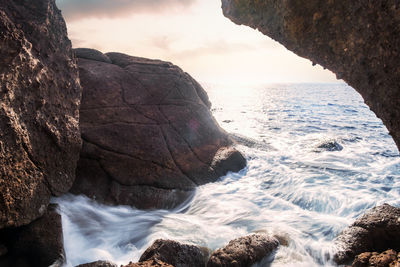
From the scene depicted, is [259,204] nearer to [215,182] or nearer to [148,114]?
[215,182]

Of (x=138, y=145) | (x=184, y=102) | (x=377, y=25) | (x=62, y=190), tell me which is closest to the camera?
(x=377, y=25)

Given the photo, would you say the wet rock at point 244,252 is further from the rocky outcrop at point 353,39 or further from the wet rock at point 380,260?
the rocky outcrop at point 353,39

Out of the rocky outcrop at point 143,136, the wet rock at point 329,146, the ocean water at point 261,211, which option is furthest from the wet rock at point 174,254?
the wet rock at point 329,146

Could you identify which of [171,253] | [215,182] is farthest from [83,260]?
[215,182]

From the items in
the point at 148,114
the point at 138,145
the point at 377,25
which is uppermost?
the point at 377,25

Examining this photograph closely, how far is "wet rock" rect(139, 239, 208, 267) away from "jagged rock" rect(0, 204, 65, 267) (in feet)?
3.23

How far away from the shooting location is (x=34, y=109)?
3.16m

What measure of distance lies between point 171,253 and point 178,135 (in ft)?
10.4

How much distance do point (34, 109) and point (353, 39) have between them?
3426 millimetres

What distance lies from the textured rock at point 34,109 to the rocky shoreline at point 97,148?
0.01 meters

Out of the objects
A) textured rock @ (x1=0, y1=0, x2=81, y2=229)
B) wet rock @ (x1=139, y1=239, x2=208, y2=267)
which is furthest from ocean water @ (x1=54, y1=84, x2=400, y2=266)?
textured rock @ (x1=0, y1=0, x2=81, y2=229)

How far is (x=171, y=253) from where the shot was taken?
9.98ft

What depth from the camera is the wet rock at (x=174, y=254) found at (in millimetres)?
2984

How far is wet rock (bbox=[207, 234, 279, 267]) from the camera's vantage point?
311 centimetres
